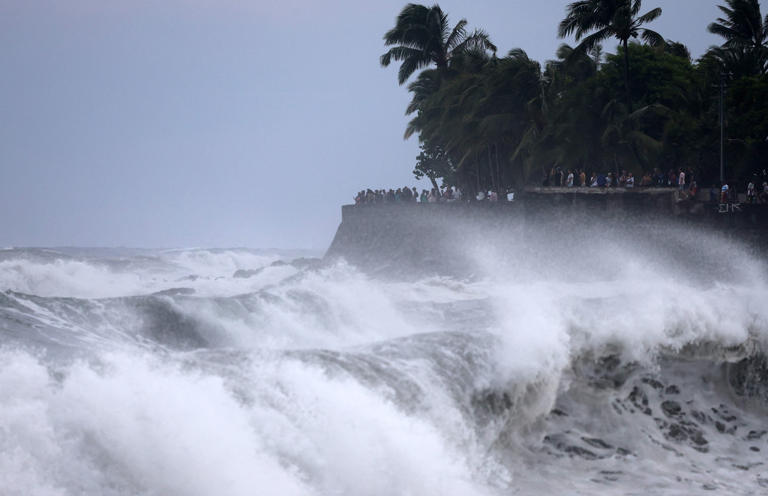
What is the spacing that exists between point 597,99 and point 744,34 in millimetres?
8784

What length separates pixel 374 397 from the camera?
24.7 feet

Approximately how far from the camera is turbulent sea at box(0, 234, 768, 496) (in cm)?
553

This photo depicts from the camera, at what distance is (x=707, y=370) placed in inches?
461

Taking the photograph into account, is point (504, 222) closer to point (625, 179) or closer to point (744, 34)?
point (625, 179)

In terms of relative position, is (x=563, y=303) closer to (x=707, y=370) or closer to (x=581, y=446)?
(x=707, y=370)

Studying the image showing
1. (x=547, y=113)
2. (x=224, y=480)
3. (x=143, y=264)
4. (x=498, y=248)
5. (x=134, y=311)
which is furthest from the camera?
(x=143, y=264)

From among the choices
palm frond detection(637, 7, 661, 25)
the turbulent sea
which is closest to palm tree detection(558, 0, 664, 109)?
palm frond detection(637, 7, 661, 25)

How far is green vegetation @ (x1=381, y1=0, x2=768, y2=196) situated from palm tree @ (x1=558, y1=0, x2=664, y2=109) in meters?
0.03

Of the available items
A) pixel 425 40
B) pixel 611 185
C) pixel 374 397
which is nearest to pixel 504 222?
pixel 611 185

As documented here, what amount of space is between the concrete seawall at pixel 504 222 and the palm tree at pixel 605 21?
5.00 metres

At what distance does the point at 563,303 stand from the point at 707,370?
287cm

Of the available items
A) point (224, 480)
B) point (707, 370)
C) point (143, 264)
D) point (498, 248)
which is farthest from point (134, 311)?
point (143, 264)

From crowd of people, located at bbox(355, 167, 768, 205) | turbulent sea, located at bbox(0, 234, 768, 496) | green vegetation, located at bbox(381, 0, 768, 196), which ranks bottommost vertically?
turbulent sea, located at bbox(0, 234, 768, 496)

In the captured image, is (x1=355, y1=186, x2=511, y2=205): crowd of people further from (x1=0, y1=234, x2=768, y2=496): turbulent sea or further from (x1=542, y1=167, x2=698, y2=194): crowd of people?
(x1=0, y1=234, x2=768, y2=496): turbulent sea
